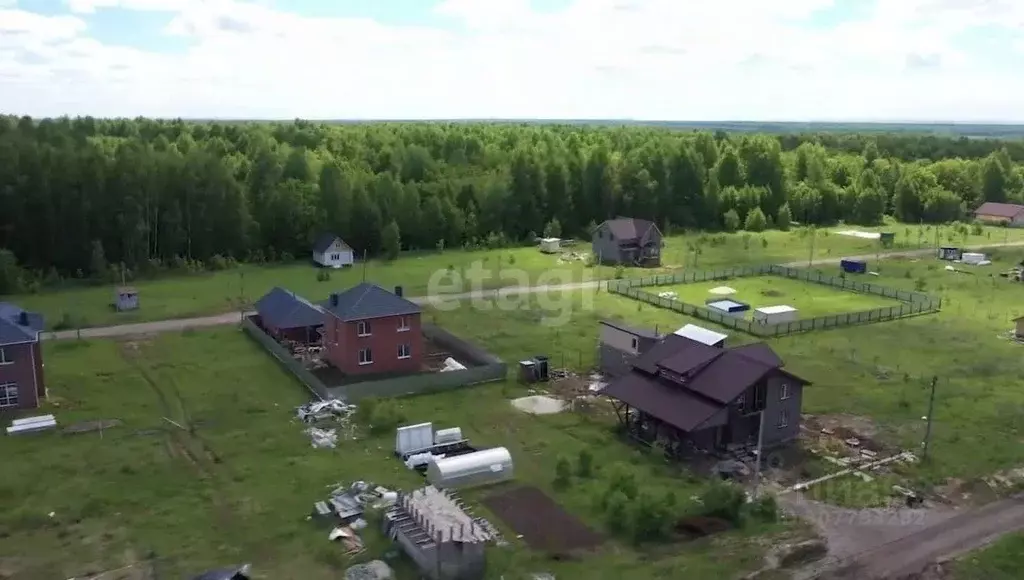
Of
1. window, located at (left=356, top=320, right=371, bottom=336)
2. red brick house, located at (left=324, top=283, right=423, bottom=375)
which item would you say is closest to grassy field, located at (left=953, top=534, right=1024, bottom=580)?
red brick house, located at (left=324, top=283, right=423, bottom=375)

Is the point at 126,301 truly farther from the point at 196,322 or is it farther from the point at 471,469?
the point at 471,469

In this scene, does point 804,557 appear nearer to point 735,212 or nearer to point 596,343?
point 596,343

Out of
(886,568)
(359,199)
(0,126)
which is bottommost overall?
(886,568)

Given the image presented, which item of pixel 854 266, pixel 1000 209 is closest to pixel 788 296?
pixel 854 266

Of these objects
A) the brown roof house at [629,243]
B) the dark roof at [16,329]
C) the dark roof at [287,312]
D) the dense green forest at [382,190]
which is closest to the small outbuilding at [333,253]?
the dense green forest at [382,190]

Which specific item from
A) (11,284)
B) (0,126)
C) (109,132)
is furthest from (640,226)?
(109,132)

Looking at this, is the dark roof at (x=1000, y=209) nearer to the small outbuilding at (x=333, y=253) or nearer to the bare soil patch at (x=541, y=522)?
Result: the small outbuilding at (x=333, y=253)
